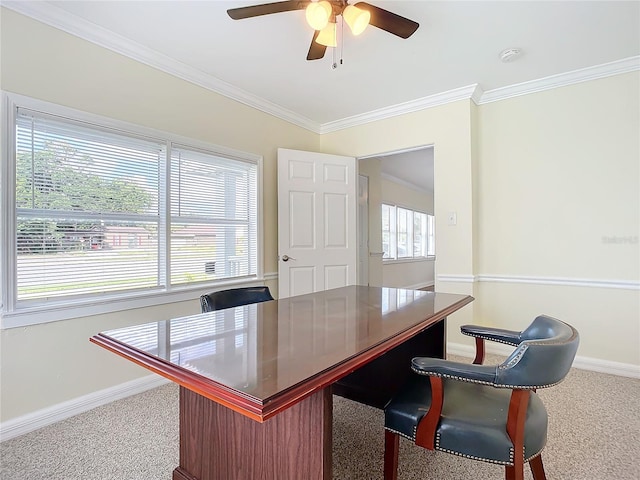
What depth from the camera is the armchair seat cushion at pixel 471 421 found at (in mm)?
1095

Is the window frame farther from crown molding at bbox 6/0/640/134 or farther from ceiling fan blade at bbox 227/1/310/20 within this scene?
ceiling fan blade at bbox 227/1/310/20

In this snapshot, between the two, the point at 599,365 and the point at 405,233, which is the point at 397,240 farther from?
the point at 599,365

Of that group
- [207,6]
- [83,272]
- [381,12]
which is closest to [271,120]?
[207,6]

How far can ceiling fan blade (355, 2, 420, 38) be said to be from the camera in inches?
67.0

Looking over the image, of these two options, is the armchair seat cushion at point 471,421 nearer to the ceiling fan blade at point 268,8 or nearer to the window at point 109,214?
the ceiling fan blade at point 268,8

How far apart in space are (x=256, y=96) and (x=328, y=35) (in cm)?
153

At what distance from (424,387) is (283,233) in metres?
2.35

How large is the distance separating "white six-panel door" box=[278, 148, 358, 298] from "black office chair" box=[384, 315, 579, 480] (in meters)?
2.30

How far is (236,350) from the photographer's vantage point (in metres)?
1.02

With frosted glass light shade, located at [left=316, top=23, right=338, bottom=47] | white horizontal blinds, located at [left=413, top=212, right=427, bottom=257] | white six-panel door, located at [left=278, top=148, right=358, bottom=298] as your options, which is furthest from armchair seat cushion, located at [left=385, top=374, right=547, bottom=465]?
white horizontal blinds, located at [left=413, top=212, right=427, bottom=257]

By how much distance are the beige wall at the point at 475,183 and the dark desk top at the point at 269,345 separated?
4.36ft

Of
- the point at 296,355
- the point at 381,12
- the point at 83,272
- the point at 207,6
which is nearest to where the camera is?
the point at 296,355

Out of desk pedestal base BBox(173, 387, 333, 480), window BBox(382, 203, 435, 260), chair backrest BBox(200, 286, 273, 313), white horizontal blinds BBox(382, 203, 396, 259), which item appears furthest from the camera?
window BBox(382, 203, 435, 260)

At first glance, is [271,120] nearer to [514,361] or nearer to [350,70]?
[350,70]
